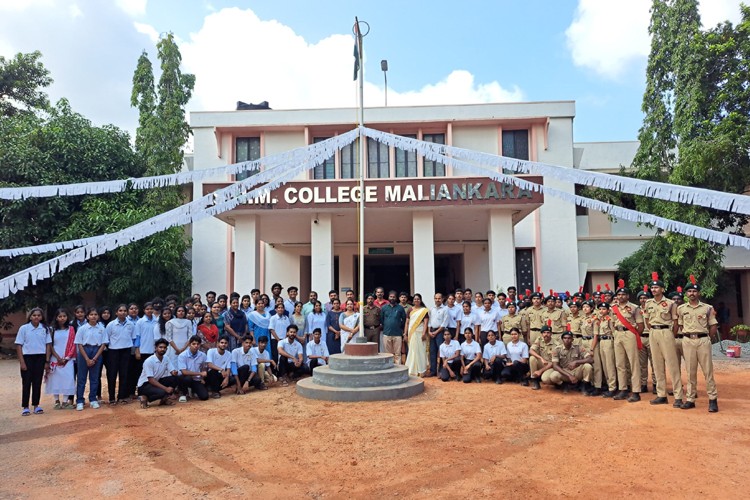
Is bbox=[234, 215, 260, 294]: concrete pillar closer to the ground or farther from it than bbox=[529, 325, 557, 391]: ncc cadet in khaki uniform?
farther from it

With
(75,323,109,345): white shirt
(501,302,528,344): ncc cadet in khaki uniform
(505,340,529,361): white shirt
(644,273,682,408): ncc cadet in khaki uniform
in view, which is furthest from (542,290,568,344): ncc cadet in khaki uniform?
(75,323,109,345): white shirt

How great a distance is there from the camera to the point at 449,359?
895cm

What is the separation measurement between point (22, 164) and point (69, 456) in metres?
11.8

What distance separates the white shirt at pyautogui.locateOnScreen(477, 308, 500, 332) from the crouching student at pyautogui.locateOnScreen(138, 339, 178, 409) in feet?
17.1

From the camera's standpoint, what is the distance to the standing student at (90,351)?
7250mm

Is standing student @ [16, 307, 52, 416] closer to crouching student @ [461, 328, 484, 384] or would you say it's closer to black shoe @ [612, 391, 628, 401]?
crouching student @ [461, 328, 484, 384]

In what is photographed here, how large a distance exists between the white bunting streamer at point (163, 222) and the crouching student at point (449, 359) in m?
3.83

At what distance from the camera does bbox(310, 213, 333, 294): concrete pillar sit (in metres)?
13.5

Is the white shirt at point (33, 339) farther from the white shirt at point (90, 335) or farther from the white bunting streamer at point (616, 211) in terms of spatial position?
the white bunting streamer at point (616, 211)

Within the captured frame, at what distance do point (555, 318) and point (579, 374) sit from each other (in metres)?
0.98

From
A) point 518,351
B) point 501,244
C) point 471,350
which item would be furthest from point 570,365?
point 501,244

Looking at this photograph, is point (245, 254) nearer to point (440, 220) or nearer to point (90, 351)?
point (440, 220)

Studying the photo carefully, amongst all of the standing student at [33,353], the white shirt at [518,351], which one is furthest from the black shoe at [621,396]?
the standing student at [33,353]

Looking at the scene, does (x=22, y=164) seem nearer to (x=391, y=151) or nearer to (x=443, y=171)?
(x=391, y=151)
